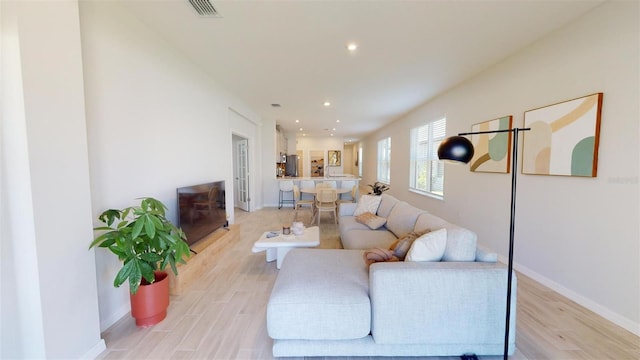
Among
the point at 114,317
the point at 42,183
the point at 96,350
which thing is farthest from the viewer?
the point at 114,317

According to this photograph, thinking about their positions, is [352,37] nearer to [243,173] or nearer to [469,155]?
[469,155]

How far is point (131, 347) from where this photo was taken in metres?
1.70

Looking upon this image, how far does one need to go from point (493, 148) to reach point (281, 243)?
306 cm

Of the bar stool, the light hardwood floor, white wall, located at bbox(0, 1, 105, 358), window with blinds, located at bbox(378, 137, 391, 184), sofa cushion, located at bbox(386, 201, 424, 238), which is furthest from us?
window with blinds, located at bbox(378, 137, 391, 184)

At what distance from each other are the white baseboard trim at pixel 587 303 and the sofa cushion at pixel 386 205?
5.31 ft

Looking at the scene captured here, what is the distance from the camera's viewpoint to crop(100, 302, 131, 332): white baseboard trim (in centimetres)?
188

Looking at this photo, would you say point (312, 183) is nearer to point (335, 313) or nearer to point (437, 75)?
point (437, 75)

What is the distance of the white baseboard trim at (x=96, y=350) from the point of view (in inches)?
61.1

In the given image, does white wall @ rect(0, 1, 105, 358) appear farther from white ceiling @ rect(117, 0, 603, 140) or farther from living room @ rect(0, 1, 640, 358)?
white ceiling @ rect(117, 0, 603, 140)

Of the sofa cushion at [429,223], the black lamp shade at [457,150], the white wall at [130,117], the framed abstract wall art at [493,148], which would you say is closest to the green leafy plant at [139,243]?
the white wall at [130,117]

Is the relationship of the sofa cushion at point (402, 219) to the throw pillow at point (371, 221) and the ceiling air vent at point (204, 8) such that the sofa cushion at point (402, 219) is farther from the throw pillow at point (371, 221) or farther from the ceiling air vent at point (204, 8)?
the ceiling air vent at point (204, 8)

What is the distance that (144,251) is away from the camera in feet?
5.85

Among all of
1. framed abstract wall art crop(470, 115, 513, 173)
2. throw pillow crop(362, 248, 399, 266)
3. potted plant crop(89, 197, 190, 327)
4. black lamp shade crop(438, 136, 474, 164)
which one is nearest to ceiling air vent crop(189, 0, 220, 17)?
potted plant crop(89, 197, 190, 327)

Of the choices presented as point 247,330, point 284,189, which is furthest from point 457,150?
point 284,189
